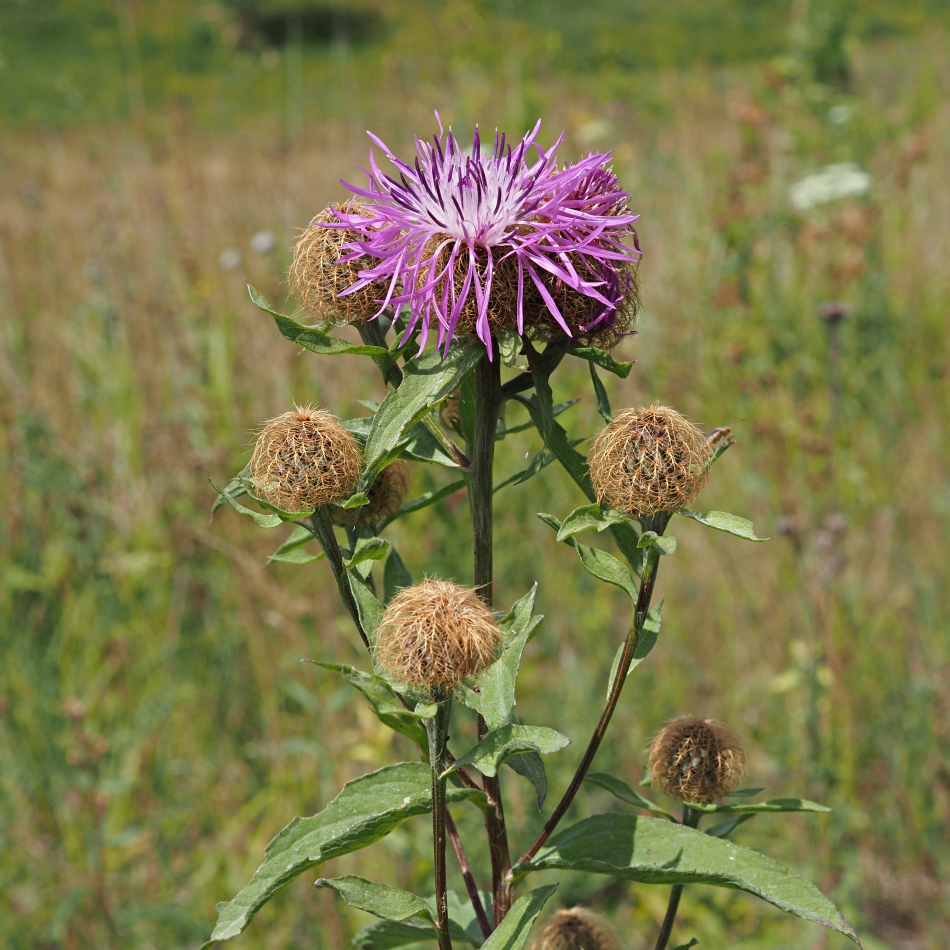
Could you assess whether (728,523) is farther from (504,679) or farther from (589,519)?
(504,679)

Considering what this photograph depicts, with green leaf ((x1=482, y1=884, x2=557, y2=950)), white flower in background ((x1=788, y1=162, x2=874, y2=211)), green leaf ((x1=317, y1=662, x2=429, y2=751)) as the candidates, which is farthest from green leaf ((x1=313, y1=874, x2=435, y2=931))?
white flower in background ((x1=788, y1=162, x2=874, y2=211))

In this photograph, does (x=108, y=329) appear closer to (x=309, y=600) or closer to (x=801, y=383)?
(x=309, y=600)

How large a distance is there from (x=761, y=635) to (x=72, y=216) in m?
7.02

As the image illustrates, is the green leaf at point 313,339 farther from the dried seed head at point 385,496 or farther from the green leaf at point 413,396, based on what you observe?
the dried seed head at point 385,496

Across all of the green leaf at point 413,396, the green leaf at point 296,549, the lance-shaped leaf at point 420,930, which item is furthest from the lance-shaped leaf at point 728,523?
the lance-shaped leaf at point 420,930

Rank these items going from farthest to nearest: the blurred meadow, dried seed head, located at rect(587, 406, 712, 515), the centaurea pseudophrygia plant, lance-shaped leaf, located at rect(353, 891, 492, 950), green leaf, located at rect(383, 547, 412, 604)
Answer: the blurred meadow
green leaf, located at rect(383, 547, 412, 604)
lance-shaped leaf, located at rect(353, 891, 492, 950)
dried seed head, located at rect(587, 406, 712, 515)
the centaurea pseudophrygia plant

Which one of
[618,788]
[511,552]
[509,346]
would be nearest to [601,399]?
[509,346]

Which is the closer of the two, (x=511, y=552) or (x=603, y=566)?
(x=603, y=566)

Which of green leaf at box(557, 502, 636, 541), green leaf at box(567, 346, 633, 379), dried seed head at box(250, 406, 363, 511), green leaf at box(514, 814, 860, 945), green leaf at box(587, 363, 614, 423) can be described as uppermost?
green leaf at box(567, 346, 633, 379)

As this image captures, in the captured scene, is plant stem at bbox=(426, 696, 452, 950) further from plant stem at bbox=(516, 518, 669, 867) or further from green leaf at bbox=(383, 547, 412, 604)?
green leaf at bbox=(383, 547, 412, 604)

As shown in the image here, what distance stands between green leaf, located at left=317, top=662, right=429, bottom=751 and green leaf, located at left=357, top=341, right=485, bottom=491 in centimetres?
32

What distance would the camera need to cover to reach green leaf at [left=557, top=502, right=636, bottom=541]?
159cm

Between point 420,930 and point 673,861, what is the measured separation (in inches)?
19.5

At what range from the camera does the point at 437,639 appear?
1.47m
